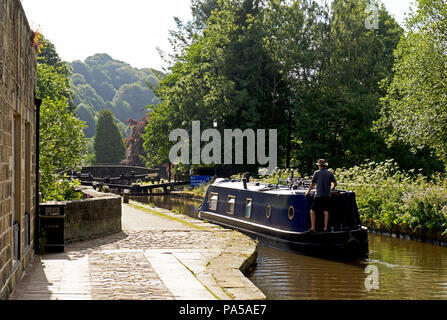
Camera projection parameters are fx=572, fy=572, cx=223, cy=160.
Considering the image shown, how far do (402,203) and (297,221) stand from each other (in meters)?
5.55

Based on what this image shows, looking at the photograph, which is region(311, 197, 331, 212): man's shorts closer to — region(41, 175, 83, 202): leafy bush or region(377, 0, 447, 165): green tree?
region(41, 175, 83, 202): leafy bush

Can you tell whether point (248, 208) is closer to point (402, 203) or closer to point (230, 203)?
point (230, 203)

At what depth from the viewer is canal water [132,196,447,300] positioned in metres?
9.88

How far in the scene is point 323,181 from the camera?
520 inches

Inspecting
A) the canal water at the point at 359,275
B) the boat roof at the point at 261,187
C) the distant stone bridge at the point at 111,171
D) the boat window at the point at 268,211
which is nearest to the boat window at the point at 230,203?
the boat roof at the point at 261,187

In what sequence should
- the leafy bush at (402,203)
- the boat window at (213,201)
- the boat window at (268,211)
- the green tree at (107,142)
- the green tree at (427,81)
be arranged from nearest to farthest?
the boat window at (268,211) → the leafy bush at (402,203) → the boat window at (213,201) → the green tree at (427,81) → the green tree at (107,142)

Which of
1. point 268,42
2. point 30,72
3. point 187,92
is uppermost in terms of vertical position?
Result: point 268,42

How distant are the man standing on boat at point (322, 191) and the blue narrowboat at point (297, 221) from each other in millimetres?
251

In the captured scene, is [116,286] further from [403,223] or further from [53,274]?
[403,223]

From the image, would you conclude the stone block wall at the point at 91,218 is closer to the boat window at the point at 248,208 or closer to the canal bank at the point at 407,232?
the boat window at the point at 248,208

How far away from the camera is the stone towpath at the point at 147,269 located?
24.4ft
